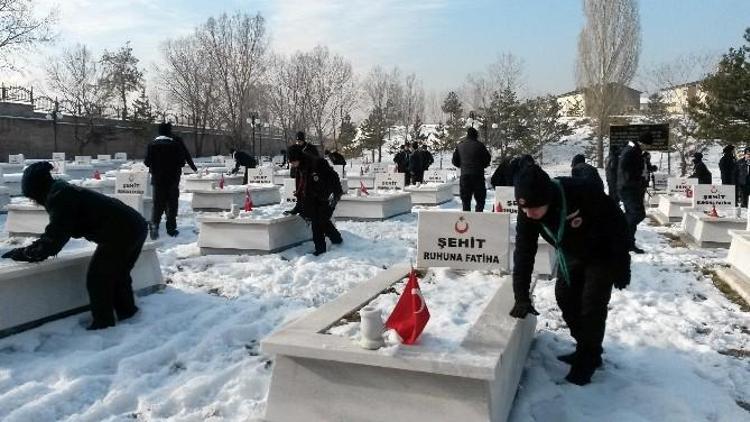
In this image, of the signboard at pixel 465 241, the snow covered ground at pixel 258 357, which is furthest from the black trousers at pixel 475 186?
the signboard at pixel 465 241

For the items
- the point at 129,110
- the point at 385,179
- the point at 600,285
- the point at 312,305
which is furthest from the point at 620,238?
the point at 129,110

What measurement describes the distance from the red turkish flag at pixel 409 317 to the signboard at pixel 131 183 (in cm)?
1087

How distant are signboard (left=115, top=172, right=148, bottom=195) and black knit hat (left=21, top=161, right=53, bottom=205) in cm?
808

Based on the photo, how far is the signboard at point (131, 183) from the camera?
12.9 metres

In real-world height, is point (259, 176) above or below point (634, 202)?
above

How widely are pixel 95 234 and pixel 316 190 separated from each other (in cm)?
405

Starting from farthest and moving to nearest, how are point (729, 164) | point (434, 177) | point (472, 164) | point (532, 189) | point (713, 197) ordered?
point (434, 177)
point (729, 164)
point (713, 197)
point (472, 164)
point (532, 189)

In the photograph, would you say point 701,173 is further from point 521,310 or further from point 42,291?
point 42,291

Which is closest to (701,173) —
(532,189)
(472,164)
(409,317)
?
(472,164)

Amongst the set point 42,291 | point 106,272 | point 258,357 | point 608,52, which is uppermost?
point 608,52

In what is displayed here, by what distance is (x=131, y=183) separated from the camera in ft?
42.6

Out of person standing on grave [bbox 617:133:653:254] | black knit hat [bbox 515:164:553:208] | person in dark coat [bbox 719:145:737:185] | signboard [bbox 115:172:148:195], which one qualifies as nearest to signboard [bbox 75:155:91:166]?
signboard [bbox 115:172:148:195]

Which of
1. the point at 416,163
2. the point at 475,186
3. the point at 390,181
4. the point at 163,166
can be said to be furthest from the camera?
the point at 416,163

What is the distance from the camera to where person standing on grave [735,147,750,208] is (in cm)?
1476
